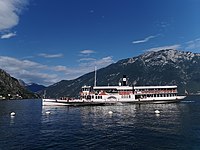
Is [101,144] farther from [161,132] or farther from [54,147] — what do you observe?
[161,132]

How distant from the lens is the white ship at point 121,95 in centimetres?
12164

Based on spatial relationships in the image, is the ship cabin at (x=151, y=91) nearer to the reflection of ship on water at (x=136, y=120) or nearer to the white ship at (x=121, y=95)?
the white ship at (x=121, y=95)

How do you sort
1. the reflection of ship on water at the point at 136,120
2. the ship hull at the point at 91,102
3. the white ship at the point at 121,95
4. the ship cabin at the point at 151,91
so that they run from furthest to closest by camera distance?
the ship cabin at the point at 151,91, the white ship at the point at 121,95, the ship hull at the point at 91,102, the reflection of ship on water at the point at 136,120

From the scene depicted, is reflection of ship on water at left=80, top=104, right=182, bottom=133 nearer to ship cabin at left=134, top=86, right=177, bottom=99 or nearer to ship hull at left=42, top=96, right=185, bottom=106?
ship hull at left=42, top=96, right=185, bottom=106

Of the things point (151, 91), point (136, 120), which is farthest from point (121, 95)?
point (136, 120)

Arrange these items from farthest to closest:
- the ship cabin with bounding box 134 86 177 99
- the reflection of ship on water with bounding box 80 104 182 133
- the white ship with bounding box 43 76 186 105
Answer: the ship cabin with bounding box 134 86 177 99, the white ship with bounding box 43 76 186 105, the reflection of ship on water with bounding box 80 104 182 133

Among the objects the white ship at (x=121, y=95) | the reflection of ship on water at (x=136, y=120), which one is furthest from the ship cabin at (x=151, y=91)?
the reflection of ship on water at (x=136, y=120)

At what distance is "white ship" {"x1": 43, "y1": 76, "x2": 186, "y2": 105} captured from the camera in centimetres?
12164

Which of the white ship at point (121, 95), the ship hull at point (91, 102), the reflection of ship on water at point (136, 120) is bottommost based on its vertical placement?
the reflection of ship on water at point (136, 120)

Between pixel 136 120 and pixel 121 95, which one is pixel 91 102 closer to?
pixel 121 95

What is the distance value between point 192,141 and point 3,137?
3400 cm

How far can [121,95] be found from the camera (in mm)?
126562

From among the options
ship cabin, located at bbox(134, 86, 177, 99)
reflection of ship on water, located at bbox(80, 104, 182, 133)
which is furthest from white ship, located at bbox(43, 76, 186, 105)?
reflection of ship on water, located at bbox(80, 104, 182, 133)

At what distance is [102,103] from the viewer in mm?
121188
